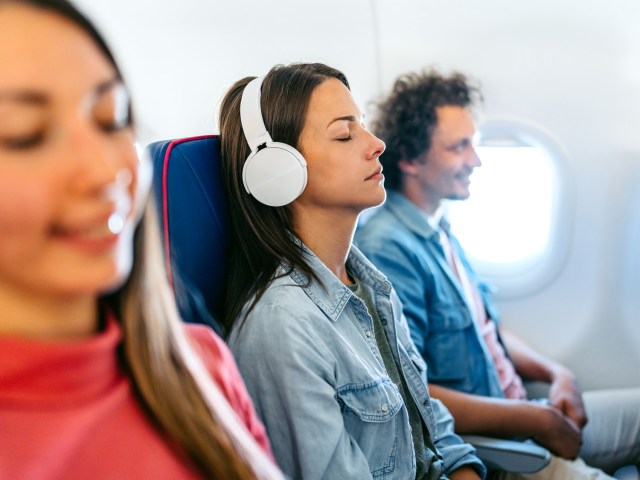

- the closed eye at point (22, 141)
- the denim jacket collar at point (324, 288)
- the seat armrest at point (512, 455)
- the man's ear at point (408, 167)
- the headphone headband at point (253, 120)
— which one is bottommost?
the seat armrest at point (512, 455)

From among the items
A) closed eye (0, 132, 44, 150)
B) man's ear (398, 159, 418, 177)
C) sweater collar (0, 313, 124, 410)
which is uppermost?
closed eye (0, 132, 44, 150)

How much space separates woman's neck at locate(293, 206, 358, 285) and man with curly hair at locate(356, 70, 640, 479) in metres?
0.44

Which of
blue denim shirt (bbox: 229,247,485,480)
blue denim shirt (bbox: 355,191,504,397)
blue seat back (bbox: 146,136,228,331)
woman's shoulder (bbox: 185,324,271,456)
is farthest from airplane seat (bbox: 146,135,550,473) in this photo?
blue denim shirt (bbox: 355,191,504,397)

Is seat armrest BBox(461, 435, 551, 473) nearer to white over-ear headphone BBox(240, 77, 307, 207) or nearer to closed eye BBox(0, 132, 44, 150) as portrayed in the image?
white over-ear headphone BBox(240, 77, 307, 207)

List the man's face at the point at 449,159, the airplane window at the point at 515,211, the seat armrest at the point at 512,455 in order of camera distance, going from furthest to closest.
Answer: the airplane window at the point at 515,211 < the man's face at the point at 449,159 < the seat armrest at the point at 512,455

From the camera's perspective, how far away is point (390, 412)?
1308 millimetres

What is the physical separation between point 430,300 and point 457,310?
94mm

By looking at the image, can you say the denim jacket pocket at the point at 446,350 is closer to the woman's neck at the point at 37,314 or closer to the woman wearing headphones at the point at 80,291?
the woman wearing headphones at the point at 80,291

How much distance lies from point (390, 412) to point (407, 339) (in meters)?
0.28

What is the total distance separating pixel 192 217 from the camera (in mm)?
1226

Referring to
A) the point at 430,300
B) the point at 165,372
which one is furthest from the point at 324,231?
the point at 165,372

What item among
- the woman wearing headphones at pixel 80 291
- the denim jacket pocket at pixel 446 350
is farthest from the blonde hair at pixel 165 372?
the denim jacket pocket at pixel 446 350

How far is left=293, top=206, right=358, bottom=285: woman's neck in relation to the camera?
4.74 feet

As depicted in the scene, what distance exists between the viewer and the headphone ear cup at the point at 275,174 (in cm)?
134
